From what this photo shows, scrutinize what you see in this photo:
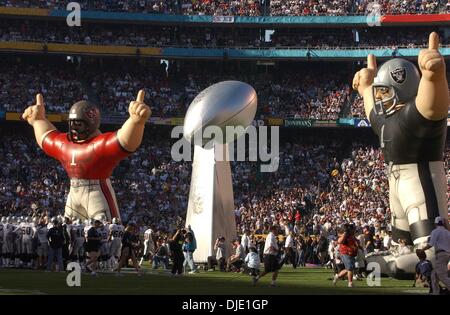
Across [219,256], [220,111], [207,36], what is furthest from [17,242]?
[207,36]

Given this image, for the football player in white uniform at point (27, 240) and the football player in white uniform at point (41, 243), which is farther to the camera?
the football player in white uniform at point (27, 240)

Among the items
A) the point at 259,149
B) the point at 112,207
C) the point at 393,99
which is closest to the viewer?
the point at 393,99

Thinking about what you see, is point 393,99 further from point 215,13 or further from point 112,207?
point 215,13

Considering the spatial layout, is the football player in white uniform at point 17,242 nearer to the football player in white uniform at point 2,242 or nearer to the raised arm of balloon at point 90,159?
the football player in white uniform at point 2,242

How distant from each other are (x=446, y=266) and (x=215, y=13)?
114 feet

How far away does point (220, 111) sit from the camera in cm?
2508

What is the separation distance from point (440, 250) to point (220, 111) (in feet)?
34.1

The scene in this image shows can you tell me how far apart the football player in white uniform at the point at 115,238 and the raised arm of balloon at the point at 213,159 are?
360cm

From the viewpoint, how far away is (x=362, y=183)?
4159cm

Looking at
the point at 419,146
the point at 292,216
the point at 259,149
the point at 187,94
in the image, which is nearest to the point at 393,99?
the point at 419,146

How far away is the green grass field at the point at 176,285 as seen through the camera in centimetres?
1686

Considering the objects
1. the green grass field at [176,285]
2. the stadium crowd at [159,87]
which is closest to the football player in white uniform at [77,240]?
the green grass field at [176,285]

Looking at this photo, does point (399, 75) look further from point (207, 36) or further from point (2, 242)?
point (207, 36)

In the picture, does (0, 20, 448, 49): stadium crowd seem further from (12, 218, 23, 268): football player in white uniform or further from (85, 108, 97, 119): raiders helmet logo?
(85, 108, 97, 119): raiders helmet logo
